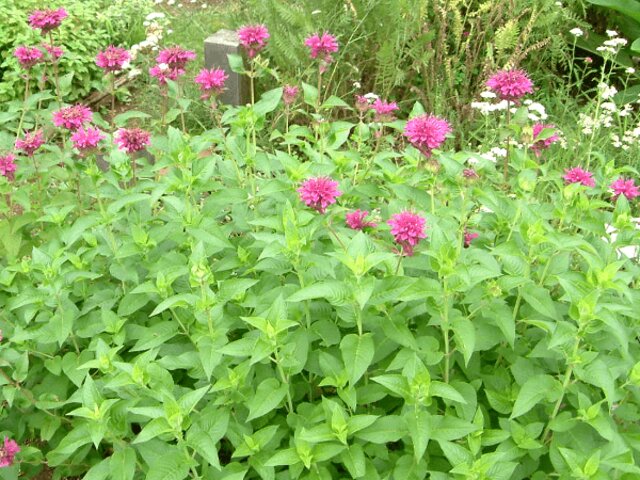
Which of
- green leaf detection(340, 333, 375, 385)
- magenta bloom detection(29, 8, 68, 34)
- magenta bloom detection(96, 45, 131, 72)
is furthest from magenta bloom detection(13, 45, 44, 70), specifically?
green leaf detection(340, 333, 375, 385)

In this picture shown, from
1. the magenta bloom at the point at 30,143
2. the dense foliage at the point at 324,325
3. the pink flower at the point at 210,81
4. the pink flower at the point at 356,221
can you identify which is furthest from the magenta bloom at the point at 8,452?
the pink flower at the point at 210,81

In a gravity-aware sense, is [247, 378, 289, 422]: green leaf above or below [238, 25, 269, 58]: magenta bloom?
below

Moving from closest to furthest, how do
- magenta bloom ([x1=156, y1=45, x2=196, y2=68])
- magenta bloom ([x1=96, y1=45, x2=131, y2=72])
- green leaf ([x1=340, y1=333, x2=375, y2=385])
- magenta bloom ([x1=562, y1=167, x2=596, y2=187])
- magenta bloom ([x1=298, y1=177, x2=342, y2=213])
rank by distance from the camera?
green leaf ([x1=340, y1=333, x2=375, y2=385])
magenta bloom ([x1=298, y1=177, x2=342, y2=213])
magenta bloom ([x1=562, y1=167, x2=596, y2=187])
magenta bloom ([x1=156, y1=45, x2=196, y2=68])
magenta bloom ([x1=96, y1=45, x2=131, y2=72])

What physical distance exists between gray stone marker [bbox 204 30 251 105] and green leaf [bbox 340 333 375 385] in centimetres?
324

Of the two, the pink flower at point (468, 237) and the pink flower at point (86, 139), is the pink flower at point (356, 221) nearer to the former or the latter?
the pink flower at point (468, 237)

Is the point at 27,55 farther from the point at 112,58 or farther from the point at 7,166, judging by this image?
the point at 7,166

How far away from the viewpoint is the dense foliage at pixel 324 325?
5.65 feet

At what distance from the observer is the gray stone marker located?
472cm

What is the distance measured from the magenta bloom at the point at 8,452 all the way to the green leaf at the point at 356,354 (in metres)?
1.02

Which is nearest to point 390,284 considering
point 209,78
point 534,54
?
point 209,78

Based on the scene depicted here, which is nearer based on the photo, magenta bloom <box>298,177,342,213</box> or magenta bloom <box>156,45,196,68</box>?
magenta bloom <box>298,177,342,213</box>

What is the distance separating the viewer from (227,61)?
4.70 m

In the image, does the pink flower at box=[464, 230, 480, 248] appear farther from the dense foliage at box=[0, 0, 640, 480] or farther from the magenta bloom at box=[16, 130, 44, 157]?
the magenta bloom at box=[16, 130, 44, 157]

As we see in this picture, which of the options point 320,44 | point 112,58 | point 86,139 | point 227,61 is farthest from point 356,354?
point 227,61
